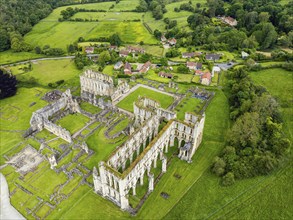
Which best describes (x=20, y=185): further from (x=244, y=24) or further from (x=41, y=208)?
(x=244, y=24)

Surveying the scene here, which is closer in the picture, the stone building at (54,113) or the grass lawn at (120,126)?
the stone building at (54,113)

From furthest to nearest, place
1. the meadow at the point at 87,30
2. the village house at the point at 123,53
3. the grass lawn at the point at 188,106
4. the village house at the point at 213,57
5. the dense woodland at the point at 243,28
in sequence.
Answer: the meadow at the point at 87,30 < the dense woodland at the point at 243,28 < the village house at the point at 123,53 < the village house at the point at 213,57 < the grass lawn at the point at 188,106

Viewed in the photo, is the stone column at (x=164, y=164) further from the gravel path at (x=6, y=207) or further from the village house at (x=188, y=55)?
the village house at (x=188, y=55)

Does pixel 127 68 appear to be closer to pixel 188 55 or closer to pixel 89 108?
pixel 89 108

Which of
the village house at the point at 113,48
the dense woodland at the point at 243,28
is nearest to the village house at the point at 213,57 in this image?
the dense woodland at the point at 243,28

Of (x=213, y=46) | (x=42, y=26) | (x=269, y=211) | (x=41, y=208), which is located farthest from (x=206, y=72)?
(x=42, y=26)

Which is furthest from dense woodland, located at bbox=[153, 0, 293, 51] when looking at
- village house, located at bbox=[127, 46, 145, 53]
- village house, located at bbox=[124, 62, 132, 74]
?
village house, located at bbox=[124, 62, 132, 74]

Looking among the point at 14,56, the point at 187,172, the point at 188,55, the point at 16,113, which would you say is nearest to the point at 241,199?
the point at 187,172
